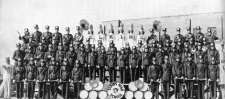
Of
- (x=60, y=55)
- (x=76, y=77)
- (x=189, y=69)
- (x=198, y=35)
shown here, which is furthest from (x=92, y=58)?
(x=198, y=35)

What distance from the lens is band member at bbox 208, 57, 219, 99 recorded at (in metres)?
6.41

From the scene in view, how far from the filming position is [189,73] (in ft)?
22.4

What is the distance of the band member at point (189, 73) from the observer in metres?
6.79

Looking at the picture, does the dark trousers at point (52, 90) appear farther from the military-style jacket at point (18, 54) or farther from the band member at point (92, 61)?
the military-style jacket at point (18, 54)

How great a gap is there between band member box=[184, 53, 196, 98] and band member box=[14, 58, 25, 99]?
3476 millimetres

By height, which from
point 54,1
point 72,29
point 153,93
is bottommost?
point 153,93

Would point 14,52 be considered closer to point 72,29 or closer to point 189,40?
point 72,29

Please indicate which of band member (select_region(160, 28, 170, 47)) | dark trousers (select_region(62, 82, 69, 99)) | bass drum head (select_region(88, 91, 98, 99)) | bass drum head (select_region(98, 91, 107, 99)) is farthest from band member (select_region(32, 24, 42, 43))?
band member (select_region(160, 28, 170, 47))

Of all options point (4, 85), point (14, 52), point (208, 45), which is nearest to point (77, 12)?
point (14, 52)

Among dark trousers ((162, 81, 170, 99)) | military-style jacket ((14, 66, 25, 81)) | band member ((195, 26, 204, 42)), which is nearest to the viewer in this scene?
dark trousers ((162, 81, 170, 99))

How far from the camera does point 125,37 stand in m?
7.79

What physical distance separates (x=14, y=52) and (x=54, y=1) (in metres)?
1.45

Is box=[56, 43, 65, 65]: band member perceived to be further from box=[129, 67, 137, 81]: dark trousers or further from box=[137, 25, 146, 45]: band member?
box=[137, 25, 146, 45]: band member

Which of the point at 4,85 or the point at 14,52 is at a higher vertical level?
the point at 14,52
